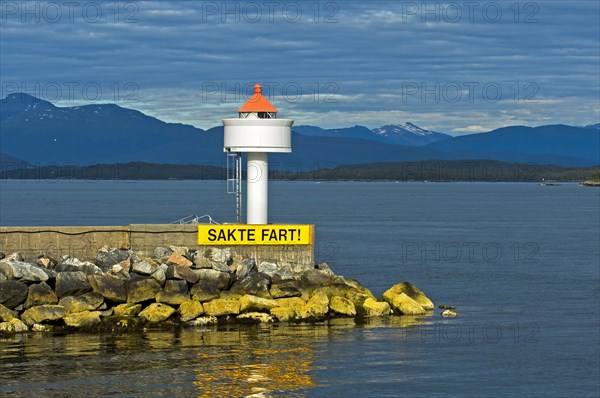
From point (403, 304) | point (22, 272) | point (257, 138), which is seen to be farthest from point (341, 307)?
point (22, 272)

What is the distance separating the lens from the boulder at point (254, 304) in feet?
93.7

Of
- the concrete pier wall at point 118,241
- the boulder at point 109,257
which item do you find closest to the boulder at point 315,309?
the concrete pier wall at point 118,241

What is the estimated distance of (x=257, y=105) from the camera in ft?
103

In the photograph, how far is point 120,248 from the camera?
30.0m

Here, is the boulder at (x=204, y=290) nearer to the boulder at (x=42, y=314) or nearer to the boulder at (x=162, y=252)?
the boulder at (x=162, y=252)

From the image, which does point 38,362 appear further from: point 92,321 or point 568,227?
point 568,227

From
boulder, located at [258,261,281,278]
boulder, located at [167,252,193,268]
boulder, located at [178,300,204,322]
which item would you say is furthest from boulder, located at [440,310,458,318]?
boulder, located at [167,252,193,268]

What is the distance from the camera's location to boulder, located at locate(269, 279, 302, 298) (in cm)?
2927

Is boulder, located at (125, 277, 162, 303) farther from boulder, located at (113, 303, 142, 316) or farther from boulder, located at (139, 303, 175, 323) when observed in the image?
boulder, located at (139, 303, 175, 323)

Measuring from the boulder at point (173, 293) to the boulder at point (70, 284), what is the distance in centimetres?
198

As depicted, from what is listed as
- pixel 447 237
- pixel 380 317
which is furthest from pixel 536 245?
pixel 380 317

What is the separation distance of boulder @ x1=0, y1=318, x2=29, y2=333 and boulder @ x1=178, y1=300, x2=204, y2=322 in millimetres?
4100

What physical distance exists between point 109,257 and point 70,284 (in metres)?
1.78

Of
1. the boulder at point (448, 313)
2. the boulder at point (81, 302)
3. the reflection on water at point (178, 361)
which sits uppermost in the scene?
the boulder at point (81, 302)
